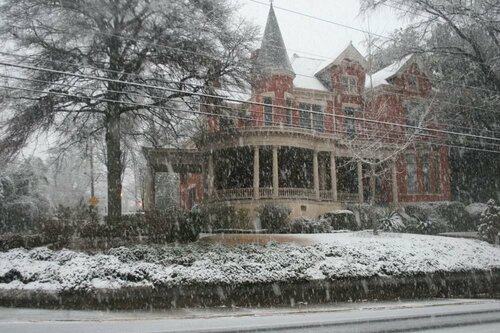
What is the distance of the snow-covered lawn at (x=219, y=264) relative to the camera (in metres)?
11.9

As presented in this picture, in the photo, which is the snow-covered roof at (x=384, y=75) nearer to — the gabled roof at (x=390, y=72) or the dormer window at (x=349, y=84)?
the gabled roof at (x=390, y=72)

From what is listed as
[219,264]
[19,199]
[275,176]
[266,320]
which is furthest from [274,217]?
[19,199]

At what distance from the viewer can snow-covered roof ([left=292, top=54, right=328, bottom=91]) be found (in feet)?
108

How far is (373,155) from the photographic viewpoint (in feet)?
77.0

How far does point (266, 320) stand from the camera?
412 inches

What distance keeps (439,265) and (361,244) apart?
273cm

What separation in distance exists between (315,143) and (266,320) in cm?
1868

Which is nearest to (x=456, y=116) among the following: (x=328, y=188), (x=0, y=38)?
(x=328, y=188)

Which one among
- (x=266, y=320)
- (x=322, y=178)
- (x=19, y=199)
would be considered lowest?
(x=266, y=320)

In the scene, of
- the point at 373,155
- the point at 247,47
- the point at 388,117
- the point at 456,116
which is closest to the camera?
the point at 247,47

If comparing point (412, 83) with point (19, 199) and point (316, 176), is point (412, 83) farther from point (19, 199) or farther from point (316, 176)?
point (19, 199)

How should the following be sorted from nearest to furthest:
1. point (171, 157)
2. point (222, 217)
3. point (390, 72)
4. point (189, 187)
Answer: point (222, 217)
point (171, 157)
point (390, 72)
point (189, 187)

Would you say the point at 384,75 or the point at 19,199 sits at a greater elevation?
the point at 384,75

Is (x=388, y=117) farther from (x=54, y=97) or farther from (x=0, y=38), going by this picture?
(x=0, y=38)
